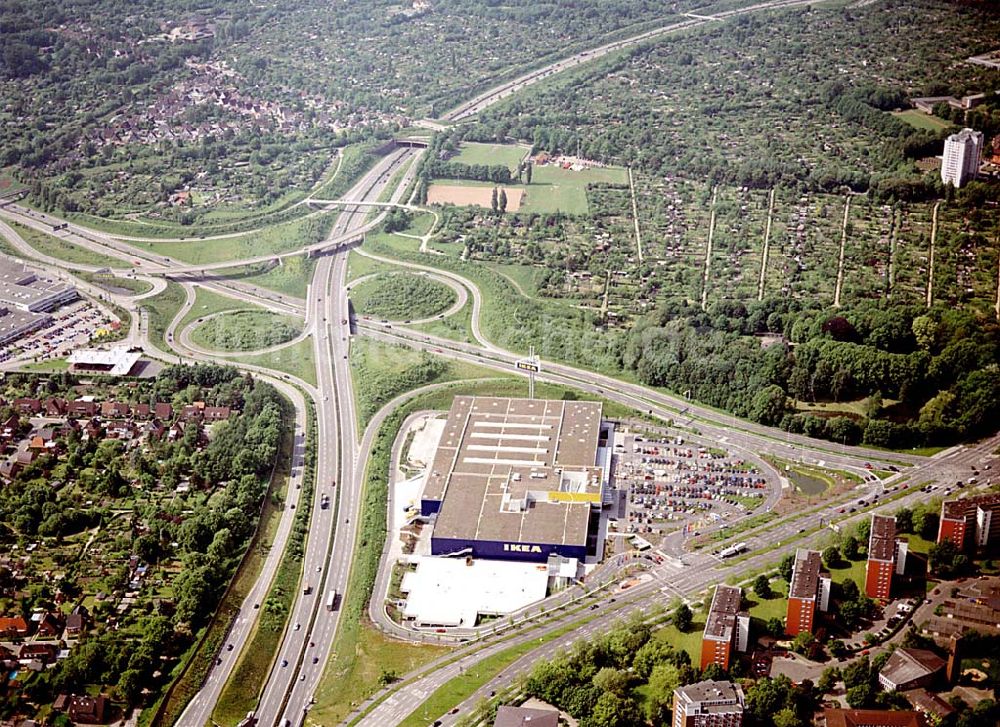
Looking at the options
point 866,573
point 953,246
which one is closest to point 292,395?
point 866,573

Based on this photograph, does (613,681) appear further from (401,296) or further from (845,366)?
(401,296)

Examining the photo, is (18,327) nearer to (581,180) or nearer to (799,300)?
(581,180)

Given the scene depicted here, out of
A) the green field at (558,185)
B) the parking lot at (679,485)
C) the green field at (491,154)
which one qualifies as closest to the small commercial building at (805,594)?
the parking lot at (679,485)

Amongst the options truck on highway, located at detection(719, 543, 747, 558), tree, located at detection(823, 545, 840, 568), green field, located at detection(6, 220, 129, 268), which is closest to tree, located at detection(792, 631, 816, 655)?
tree, located at detection(823, 545, 840, 568)

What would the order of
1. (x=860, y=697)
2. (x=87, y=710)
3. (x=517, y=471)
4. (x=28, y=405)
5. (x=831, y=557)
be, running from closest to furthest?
1. (x=860, y=697)
2. (x=87, y=710)
3. (x=831, y=557)
4. (x=517, y=471)
5. (x=28, y=405)

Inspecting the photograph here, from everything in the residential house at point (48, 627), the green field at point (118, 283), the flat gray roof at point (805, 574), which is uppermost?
the green field at point (118, 283)

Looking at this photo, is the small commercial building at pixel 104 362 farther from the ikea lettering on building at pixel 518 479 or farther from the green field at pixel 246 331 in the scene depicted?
the ikea lettering on building at pixel 518 479

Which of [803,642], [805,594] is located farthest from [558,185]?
[803,642]
